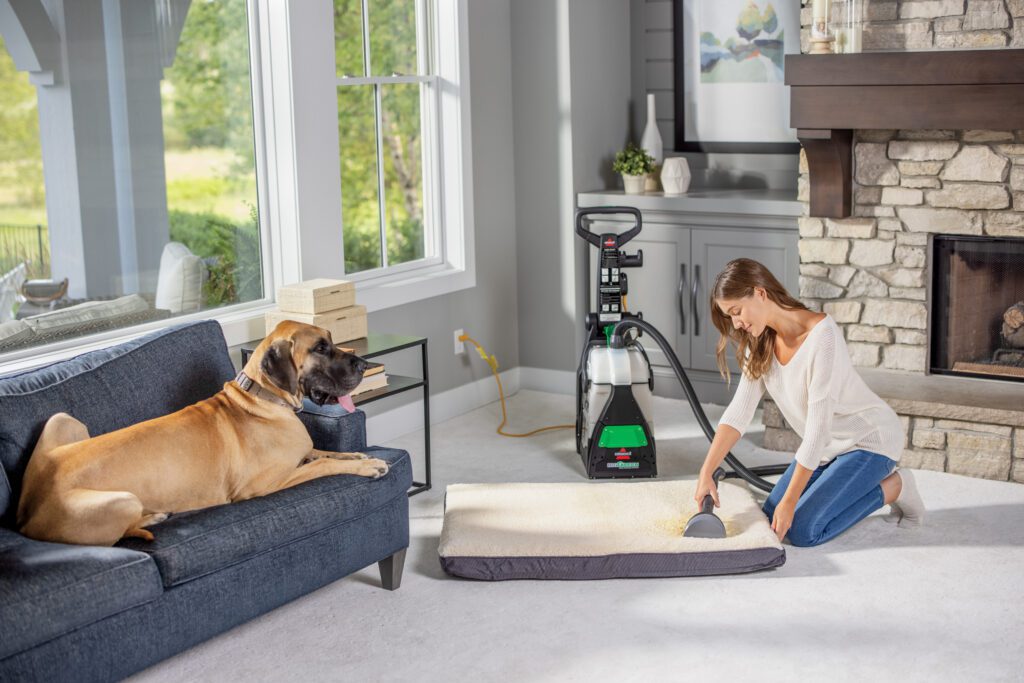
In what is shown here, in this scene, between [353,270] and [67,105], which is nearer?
[67,105]

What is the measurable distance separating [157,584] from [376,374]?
4.83 ft

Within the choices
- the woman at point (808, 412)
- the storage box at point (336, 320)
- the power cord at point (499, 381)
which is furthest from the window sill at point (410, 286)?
the woman at point (808, 412)

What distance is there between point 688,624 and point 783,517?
0.59 m

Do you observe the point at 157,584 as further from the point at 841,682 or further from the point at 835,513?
the point at 835,513

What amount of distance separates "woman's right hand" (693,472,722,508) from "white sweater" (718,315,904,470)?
0.18 m

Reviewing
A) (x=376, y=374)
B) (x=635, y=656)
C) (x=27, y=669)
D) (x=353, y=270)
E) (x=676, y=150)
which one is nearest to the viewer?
(x=27, y=669)

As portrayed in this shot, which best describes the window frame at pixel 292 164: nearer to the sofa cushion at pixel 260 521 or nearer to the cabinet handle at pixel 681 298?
the sofa cushion at pixel 260 521

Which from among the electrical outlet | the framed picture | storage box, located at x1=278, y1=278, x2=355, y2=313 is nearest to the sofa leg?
storage box, located at x1=278, y1=278, x2=355, y2=313

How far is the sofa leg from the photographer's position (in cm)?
349

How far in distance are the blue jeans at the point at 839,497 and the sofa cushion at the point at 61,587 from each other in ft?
6.53

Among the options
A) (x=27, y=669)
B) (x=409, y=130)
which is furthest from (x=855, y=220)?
(x=27, y=669)

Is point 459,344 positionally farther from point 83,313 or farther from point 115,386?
point 115,386

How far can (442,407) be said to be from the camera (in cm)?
538

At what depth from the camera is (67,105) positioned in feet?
12.4
